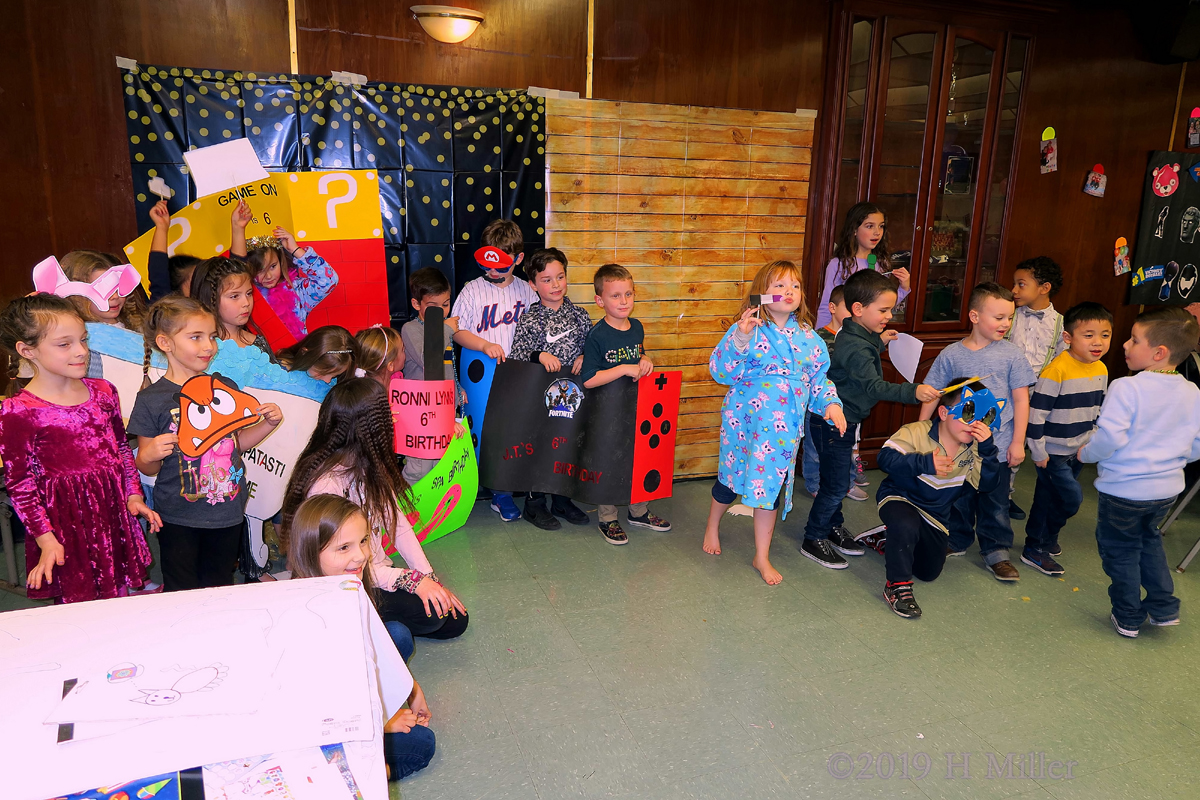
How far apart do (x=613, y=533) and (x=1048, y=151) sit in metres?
4.09

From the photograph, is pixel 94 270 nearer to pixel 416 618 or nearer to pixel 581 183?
pixel 416 618

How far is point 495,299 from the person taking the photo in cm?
371

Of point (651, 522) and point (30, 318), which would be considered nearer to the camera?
point (30, 318)

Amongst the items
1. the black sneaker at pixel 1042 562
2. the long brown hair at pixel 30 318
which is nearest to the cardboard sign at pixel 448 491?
the long brown hair at pixel 30 318

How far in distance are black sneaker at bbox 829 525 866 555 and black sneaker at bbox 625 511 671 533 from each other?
795 millimetres

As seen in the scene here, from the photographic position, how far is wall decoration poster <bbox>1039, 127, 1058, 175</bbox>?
5055 mm

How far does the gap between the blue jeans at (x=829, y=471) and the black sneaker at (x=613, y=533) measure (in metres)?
0.87

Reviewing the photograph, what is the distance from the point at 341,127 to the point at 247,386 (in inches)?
61.0

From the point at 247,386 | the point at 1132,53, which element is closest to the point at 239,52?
the point at 247,386

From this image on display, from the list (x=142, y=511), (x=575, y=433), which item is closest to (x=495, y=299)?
(x=575, y=433)

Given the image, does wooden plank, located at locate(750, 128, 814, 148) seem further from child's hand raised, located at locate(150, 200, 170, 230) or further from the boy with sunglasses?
child's hand raised, located at locate(150, 200, 170, 230)

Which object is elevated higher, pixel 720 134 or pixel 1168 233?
pixel 720 134

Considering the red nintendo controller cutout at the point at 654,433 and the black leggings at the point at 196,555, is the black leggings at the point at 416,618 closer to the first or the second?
the black leggings at the point at 196,555

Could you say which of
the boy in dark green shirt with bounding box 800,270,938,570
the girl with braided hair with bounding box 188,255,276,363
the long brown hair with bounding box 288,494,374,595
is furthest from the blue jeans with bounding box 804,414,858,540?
the girl with braided hair with bounding box 188,255,276,363
